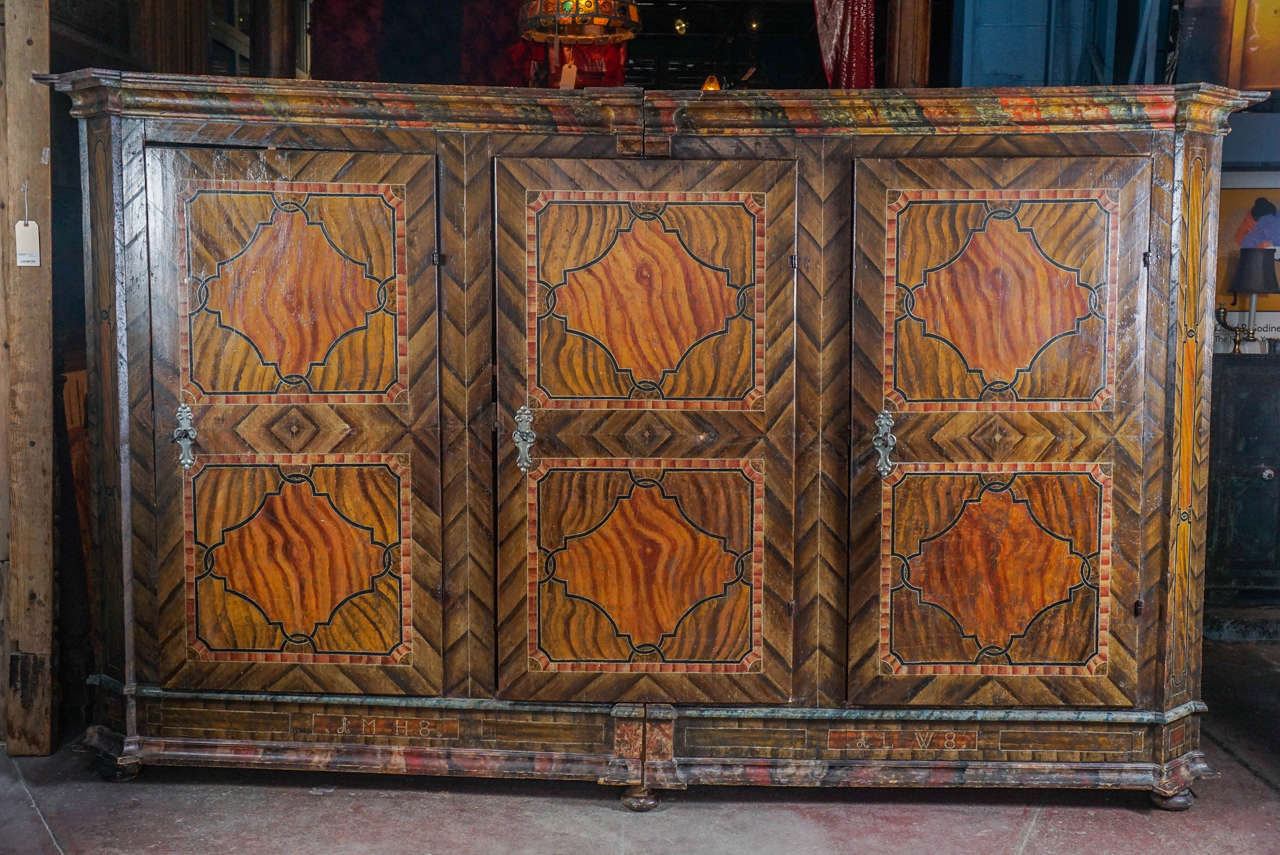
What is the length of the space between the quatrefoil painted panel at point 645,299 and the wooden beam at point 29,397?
1.44 meters

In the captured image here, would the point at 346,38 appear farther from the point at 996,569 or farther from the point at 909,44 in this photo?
the point at 996,569

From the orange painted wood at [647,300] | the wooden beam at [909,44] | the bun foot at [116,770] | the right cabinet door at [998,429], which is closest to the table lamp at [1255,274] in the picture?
the wooden beam at [909,44]

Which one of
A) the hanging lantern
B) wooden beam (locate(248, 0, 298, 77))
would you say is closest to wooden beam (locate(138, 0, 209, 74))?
wooden beam (locate(248, 0, 298, 77))

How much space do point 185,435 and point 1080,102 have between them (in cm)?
251

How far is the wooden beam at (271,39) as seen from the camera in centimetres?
470

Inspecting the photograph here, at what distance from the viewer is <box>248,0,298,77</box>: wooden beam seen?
470 cm

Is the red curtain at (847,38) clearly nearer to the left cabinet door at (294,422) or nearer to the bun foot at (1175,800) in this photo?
the left cabinet door at (294,422)

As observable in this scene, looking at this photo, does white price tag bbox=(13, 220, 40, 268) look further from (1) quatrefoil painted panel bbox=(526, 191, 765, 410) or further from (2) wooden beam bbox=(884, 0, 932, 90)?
(2) wooden beam bbox=(884, 0, 932, 90)

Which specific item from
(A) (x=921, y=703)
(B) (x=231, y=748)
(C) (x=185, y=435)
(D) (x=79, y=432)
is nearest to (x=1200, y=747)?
(A) (x=921, y=703)

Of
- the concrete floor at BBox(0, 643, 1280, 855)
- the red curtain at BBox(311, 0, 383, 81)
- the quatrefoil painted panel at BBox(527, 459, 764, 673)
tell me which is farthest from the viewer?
the red curtain at BBox(311, 0, 383, 81)

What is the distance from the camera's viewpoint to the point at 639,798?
3.21m

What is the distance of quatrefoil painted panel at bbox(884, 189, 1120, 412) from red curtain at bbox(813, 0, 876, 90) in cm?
109

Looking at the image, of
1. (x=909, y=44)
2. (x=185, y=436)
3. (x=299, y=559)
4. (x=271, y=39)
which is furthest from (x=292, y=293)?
(x=909, y=44)

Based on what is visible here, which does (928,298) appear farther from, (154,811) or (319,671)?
(154,811)
